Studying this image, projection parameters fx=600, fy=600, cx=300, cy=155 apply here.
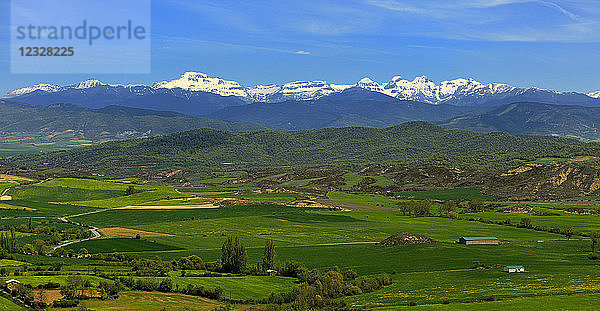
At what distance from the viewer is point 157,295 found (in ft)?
246

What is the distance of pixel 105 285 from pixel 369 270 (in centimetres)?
3992

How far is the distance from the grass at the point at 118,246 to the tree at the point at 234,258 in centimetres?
2249

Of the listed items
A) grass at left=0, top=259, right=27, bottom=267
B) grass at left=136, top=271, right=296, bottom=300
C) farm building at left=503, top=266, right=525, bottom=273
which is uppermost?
grass at left=0, top=259, right=27, bottom=267

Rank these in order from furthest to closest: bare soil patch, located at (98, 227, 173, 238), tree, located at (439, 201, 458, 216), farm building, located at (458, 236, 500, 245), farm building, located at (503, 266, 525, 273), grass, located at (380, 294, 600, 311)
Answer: tree, located at (439, 201, 458, 216)
bare soil patch, located at (98, 227, 173, 238)
farm building, located at (458, 236, 500, 245)
farm building, located at (503, 266, 525, 273)
grass, located at (380, 294, 600, 311)

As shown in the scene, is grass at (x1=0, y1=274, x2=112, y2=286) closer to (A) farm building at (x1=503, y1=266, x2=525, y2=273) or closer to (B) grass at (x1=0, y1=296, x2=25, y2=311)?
(B) grass at (x1=0, y1=296, x2=25, y2=311)

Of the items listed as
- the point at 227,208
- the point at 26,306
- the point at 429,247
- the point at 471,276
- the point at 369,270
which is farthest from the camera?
the point at 227,208

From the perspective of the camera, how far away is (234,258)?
93.0m

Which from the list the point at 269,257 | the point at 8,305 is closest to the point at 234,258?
the point at 269,257

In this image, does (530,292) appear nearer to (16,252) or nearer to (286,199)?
(16,252)

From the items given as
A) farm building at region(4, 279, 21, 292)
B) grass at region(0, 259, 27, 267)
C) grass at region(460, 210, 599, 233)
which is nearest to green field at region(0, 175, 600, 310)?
grass at region(460, 210, 599, 233)

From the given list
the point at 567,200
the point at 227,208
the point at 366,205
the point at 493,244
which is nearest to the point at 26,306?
the point at 493,244

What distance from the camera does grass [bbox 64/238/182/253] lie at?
10706 cm

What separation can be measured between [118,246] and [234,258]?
2934 cm

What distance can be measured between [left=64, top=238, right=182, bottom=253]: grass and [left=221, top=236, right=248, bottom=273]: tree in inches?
886
